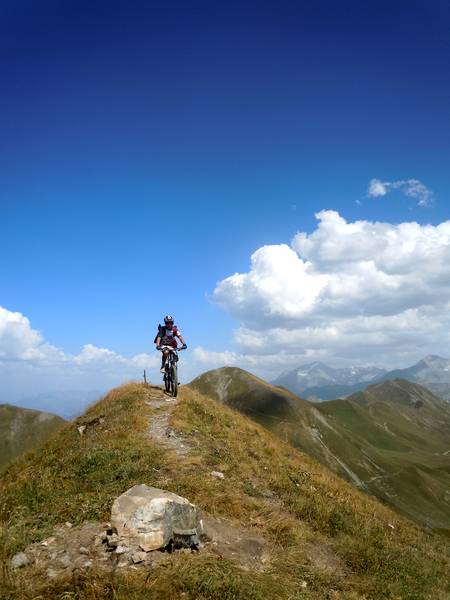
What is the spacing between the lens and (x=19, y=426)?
7338 inches

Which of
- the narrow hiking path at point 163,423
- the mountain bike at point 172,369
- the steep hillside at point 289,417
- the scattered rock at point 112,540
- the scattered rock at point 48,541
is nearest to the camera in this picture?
the scattered rock at point 112,540

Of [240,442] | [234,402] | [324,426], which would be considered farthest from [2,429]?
[240,442]

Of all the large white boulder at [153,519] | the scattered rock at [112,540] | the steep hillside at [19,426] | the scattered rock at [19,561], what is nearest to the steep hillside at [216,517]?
the scattered rock at [19,561]

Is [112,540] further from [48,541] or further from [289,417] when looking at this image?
[289,417]

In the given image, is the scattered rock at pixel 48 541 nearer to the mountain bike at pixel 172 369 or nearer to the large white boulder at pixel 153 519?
the large white boulder at pixel 153 519

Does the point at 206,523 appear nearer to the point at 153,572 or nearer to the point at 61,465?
the point at 153,572

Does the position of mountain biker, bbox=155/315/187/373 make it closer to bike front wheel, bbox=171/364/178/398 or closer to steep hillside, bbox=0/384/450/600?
bike front wheel, bbox=171/364/178/398

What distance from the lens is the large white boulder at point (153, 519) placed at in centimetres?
877

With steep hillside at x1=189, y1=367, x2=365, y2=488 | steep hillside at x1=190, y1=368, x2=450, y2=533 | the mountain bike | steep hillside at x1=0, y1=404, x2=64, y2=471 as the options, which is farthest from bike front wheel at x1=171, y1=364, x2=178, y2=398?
steep hillside at x1=0, y1=404, x2=64, y2=471

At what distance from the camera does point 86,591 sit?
7.00 metres

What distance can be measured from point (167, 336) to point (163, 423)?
7.12m

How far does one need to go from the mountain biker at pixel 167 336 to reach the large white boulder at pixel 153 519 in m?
15.1

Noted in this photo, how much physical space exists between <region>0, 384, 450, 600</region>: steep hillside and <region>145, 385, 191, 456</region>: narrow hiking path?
11cm

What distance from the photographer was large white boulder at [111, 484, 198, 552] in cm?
877
